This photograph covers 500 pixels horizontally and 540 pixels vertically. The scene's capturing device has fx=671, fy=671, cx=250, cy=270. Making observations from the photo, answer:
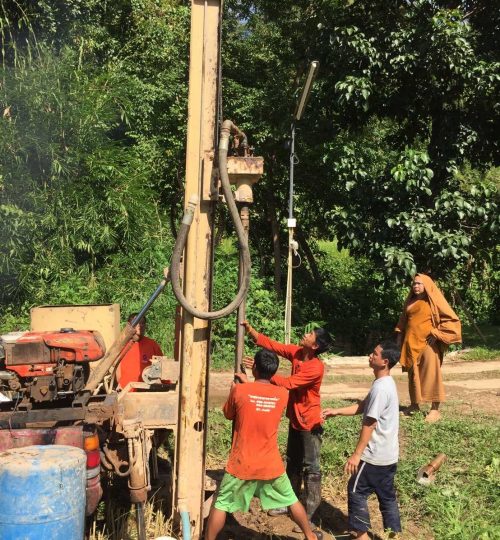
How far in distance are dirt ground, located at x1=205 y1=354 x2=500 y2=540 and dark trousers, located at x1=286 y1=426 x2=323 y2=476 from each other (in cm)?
49

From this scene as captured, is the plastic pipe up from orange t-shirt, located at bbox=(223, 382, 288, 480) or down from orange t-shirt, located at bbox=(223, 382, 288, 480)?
down

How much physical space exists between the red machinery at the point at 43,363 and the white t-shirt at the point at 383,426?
199 centimetres

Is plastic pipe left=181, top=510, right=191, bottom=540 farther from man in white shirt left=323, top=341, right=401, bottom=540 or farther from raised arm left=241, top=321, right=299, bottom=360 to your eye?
raised arm left=241, top=321, right=299, bottom=360

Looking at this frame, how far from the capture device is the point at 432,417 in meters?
7.21

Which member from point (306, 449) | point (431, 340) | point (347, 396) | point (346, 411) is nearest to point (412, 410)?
point (431, 340)

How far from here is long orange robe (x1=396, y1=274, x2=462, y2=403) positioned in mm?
7281

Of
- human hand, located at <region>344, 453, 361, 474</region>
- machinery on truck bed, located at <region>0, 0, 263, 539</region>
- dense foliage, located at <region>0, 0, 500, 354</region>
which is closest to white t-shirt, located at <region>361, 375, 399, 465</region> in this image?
human hand, located at <region>344, 453, 361, 474</region>

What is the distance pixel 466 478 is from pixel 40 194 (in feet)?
27.2


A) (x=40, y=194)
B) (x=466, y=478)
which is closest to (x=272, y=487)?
(x=466, y=478)

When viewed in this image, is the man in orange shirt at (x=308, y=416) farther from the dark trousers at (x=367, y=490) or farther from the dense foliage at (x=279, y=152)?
→ the dense foliage at (x=279, y=152)

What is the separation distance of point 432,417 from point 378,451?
9.46 ft

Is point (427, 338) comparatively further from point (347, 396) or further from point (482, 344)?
point (482, 344)

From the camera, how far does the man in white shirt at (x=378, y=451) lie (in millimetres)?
4523

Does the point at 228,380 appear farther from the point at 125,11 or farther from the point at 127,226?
the point at 125,11
